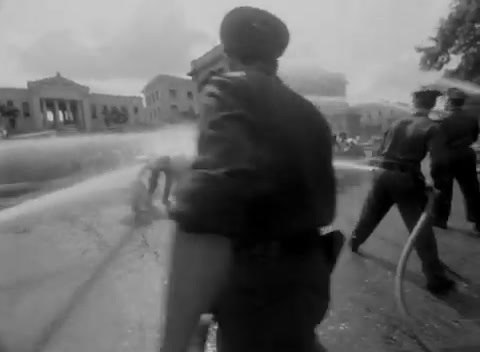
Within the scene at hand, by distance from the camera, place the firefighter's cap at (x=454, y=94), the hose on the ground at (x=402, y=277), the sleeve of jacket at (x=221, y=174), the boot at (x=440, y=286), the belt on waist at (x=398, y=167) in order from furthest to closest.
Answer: the firefighter's cap at (x=454, y=94) < the belt on waist at (x=398, y=167) < the boot at (x=440, y=286) < the hose on the ground at (x=402, y=277) < the sleeve of jacket at (x=221, y=174)

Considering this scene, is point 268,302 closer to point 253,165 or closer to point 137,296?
point 253,165

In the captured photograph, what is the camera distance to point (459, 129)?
5215 mm

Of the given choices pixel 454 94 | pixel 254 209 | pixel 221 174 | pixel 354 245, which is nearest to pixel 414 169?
pixel 354 245

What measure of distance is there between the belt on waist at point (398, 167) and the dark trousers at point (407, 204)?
0.03m

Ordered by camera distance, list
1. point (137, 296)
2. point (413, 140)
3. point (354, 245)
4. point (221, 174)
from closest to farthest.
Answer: point (221, 174) < point (413, 140) < point (137, 296) < point (354, 245)

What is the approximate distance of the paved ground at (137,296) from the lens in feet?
8.83

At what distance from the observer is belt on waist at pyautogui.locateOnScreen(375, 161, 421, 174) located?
3.45 meters

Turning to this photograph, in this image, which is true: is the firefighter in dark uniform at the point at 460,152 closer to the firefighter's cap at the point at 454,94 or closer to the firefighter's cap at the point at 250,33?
the firefighter's cap at the point at 454,94

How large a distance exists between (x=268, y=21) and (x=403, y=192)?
281 cm

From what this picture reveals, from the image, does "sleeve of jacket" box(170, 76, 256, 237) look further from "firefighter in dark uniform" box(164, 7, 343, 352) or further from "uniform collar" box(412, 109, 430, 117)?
"uniform collar" box(412, 109, 430, 117)

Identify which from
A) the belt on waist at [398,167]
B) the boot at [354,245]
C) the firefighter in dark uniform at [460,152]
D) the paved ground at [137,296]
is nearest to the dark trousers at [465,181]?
the firefighter in dark uniform at [460,152]

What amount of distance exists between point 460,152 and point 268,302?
5.11m

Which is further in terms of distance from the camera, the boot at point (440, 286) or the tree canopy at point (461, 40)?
the tree canopy at point (461, 40)

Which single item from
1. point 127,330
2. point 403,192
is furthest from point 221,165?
point 403,192
